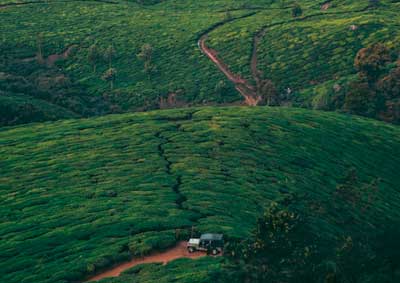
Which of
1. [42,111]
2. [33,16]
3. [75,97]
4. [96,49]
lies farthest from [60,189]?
[33,16]

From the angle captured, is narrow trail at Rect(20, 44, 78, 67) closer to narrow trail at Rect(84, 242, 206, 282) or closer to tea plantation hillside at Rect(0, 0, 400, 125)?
tea plantation hillside at Rect(0, 0, 400, 125)

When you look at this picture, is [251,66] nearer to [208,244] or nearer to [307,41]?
[307,41]

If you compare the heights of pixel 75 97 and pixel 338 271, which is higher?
pixel 338 271

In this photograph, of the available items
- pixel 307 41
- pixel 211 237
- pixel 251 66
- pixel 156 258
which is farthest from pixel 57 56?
pixel 211 237

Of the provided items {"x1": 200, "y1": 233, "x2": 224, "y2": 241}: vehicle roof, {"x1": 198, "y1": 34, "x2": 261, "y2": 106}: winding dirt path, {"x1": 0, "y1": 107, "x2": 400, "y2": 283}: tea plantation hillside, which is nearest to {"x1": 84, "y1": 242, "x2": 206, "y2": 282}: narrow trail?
{"x1": 0, "y1": 107, "x2": 400, "y2": 283}: tea plantation hillside

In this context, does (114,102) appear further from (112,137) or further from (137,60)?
(112,137)
